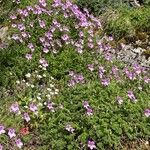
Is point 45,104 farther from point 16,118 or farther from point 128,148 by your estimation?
point 128,148

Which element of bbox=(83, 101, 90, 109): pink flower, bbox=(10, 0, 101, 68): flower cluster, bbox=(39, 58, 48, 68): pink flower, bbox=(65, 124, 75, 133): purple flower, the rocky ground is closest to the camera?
bbox=(65, 124, 75, 133): purple flower

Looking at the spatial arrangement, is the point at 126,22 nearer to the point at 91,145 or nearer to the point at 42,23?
the point at 42,23

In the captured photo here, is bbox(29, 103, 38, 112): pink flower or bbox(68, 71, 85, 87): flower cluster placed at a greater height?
bbox(68, 71, 85, 87): flower cluster

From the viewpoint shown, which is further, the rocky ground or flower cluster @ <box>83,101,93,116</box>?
the rocky ground

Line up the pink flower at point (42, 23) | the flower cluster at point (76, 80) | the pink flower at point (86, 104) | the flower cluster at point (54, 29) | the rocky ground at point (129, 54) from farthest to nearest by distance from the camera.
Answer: the rocky ground at point (129, 54), the pink flower at point (42, 23), the flower cluster at point (54, 29), the flower cluster at point (76, 80), the pink flower at point (86, 104)

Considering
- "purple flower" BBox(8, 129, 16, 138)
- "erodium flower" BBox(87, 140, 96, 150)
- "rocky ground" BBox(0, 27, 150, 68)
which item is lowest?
"rocky ground" BBox(0, 27, 150, 68)

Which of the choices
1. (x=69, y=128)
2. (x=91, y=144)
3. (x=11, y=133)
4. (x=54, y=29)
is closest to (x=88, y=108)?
(x=69, y=128)

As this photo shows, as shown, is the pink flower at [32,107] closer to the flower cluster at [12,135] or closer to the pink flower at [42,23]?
the flower cluster at [12,135]

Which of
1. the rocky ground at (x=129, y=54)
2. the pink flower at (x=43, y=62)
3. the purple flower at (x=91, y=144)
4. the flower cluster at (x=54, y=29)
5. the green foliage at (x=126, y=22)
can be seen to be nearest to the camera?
the purple flower at (x=91, y=144)

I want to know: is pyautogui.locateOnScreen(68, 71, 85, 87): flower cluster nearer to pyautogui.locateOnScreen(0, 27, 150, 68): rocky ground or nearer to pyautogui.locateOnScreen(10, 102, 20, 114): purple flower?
pyautogui.locateOnScreen(10, 102, 20, 114): purple flower

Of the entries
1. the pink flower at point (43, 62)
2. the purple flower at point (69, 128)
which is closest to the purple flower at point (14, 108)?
the purple flower at point (69, 128)

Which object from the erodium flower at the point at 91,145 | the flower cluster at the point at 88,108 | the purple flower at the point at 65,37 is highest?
the flower cluster at the point at 88,108

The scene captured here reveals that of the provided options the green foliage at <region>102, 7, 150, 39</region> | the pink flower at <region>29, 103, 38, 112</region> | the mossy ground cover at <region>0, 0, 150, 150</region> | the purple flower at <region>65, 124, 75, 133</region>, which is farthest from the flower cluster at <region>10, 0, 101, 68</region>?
the purple flower at <region>65, 124, 75, 133</region>
